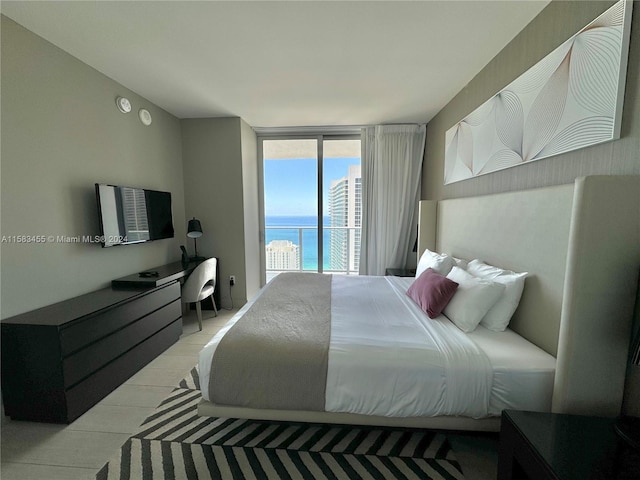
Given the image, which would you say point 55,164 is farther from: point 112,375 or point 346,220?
point 346,220

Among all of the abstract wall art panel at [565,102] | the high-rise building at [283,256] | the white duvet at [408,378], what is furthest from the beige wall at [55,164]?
the abstract wall art panel at [565,102]

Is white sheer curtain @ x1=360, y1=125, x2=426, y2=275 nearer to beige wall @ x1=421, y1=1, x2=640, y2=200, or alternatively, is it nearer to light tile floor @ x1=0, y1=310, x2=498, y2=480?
beige wall @ x1=421, y1=1, x2=640, y2=200

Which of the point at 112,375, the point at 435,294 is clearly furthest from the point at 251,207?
the point at 435,294

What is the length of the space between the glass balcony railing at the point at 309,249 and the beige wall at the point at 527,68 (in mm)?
2045

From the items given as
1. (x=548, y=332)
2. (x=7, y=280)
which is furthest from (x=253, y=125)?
(x=548, y=332)

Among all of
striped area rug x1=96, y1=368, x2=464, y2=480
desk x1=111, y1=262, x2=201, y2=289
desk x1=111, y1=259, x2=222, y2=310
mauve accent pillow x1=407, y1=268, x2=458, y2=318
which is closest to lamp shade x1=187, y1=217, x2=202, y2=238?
desk x1=111, y1=259, x2=222, y2=310

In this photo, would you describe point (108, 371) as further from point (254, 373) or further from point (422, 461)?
point (422, 461)

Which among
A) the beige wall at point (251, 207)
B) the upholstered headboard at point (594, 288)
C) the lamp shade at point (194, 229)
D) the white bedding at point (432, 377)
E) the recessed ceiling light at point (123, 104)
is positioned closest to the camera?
the upholstered headboard at point (594, 288)

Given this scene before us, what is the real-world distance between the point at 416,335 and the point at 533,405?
0.59 m

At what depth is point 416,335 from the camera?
1510 millimetres

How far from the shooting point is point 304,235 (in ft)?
15.0

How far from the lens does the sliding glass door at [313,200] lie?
4.00m

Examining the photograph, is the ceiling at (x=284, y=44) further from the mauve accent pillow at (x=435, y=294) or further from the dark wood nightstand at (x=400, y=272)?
the dark wood nightstand at (x=400, y=272)

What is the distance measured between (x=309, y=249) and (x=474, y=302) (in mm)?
2977
